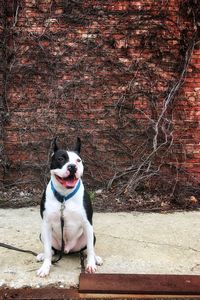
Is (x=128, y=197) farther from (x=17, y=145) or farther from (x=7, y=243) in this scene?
(x=7, y=243)

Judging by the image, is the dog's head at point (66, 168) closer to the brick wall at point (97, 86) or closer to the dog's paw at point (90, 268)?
the dog's paw at point (90, 268)

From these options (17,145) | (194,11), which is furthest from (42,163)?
(194,11)

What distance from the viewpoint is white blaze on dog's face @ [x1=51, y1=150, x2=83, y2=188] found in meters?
3.41

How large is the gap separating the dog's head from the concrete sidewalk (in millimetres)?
819

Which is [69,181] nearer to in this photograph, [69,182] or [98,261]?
[69,182]

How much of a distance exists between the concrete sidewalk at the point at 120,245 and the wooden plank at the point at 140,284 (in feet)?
0.45

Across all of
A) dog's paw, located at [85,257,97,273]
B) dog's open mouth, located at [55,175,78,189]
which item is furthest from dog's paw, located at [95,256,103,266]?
dog's open mouth, located at [55,175,78,189]

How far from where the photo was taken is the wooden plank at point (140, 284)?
3307mm

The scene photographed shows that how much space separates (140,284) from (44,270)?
→ 83 centimetres

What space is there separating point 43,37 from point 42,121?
1.28 m

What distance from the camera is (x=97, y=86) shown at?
644cm

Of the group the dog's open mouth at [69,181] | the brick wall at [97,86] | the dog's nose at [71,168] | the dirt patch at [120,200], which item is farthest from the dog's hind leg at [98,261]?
the brick wall at [97,86]

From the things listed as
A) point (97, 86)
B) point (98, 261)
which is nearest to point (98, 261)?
point (98, 261)

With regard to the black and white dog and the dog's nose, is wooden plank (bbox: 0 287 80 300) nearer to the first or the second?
the black and white dog
